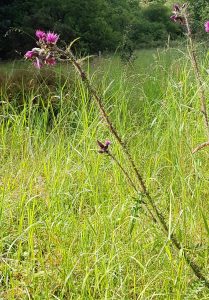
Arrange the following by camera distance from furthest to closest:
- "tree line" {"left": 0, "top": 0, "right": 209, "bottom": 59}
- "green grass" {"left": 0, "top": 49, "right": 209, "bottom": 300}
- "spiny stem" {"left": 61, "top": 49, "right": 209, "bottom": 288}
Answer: "tree line" {"left": 0, "top": 0, "right": 209, "bottom": 59} → "green grass" {"left": 0, "top": 49, "right": 209, "bottom": 300} → "spiny stem" {"left": 61, "top": 49, "right": 209, "bottom": 288}

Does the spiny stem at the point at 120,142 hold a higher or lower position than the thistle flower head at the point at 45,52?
lower

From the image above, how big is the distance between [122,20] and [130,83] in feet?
39.3

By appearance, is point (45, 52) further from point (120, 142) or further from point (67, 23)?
point (67, 23)

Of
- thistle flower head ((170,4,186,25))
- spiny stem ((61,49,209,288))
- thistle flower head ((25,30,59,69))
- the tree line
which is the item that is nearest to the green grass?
spiny stem ((61,49,209,288))

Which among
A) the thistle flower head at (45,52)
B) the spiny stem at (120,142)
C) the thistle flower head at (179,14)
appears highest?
the thistle flower head at (179,14)

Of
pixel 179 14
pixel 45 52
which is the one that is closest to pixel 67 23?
pixel 179 14

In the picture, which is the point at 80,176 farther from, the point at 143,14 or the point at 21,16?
the point at 143,14

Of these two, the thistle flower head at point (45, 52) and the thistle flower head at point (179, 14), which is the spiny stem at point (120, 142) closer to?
the thistle flower head at point (45, 52)

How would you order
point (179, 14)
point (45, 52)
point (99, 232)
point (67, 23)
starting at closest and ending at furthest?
point (45, 52), point (179, 14), point (99, 232), point (67, 23)

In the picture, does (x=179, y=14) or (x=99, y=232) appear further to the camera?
(x=99, y=232)

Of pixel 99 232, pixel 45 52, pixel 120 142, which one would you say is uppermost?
pixel 45 52

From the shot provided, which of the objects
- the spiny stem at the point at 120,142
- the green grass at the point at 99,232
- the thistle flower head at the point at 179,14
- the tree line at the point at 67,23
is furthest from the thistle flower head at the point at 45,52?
the tree line at the point at 67,23

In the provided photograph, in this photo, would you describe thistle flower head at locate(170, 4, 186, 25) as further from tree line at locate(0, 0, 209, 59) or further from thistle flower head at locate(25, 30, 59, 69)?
tree line at locate(0, 0, 209, 59)

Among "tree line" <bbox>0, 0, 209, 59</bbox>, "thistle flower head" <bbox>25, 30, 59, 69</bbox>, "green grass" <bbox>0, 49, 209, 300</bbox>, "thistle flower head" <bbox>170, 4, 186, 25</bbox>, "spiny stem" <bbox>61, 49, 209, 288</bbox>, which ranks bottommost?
"tree line" <bbox>0, 0, 209, 59</bbox>
